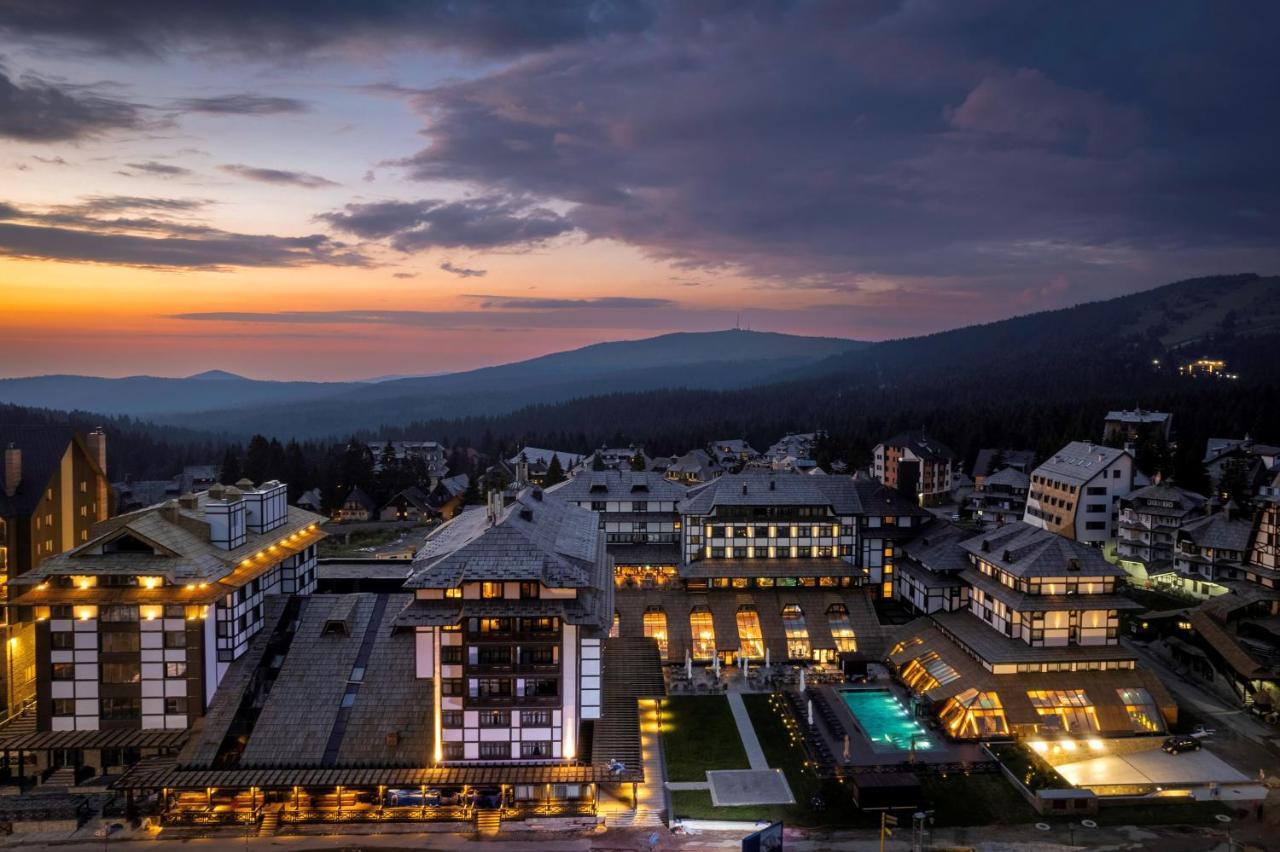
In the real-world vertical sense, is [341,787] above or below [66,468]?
below

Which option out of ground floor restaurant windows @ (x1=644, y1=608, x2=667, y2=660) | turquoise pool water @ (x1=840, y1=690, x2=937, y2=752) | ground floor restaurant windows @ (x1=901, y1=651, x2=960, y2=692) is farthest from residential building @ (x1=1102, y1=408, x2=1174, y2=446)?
ground floor restaurant windows @ (x1=644, y1=608, x2=667, y2=660)

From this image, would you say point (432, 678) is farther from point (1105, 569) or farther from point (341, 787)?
point (1105, 569)

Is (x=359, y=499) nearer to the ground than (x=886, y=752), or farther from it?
farther from it

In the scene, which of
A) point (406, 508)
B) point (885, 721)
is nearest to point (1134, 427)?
point (885, 721)

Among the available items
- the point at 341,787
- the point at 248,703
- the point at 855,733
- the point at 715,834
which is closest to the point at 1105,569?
the point at 855,733

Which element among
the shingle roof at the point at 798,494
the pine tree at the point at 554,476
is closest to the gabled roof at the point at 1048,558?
the shingle roof at the point at 798,494

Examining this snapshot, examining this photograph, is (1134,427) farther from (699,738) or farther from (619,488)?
(699,738)

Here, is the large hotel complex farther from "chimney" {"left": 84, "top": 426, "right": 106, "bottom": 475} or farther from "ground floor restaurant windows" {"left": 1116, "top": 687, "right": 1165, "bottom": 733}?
"chimney" {"left": 84, "top": 426, "right": 106, "bottom": 475}
